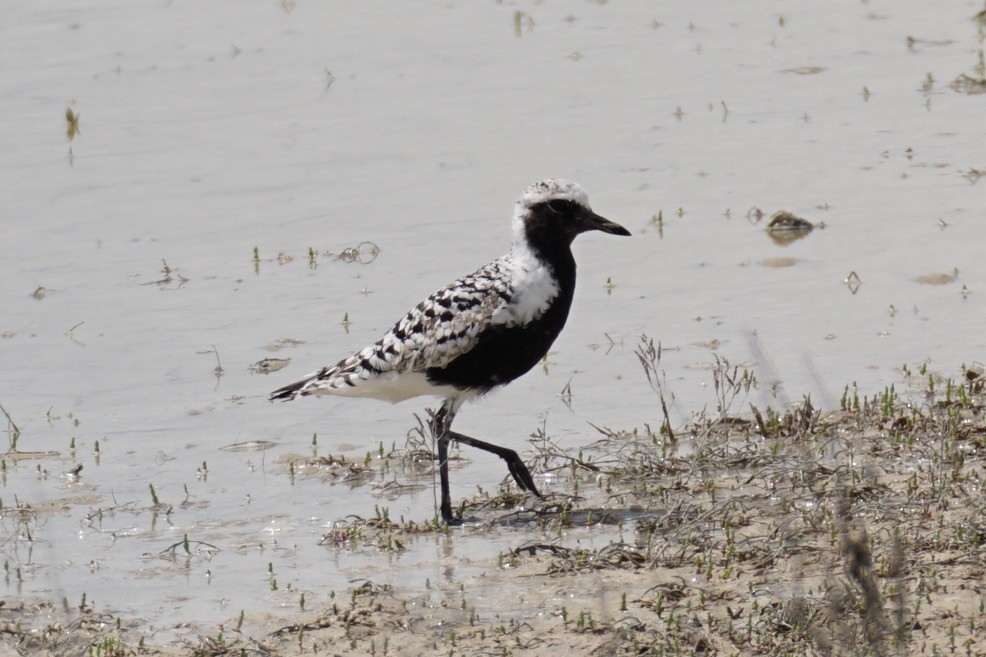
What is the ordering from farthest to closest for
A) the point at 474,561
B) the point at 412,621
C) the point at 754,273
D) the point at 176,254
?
the point at 176,254
the point at 754,273
the point at 474,561
the point at 412,621

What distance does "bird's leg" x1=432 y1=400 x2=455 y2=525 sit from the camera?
7492 millimetres

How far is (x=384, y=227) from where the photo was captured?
12.3 meters

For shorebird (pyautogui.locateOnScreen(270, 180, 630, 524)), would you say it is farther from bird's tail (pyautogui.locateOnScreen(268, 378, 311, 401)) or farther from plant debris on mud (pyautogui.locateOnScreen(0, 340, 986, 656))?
plant debris on mud (pyautogui.locateOnScreen(0, 340, 986, 656))

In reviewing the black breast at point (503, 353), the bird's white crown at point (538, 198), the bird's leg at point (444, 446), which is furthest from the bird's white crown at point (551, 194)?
the bird's leg at point (444, 446)

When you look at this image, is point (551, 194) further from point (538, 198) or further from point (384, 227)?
point (384, 227)

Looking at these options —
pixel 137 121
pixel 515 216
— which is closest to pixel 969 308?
pixel 515 216

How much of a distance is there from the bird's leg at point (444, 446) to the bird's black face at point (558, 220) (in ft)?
3.05

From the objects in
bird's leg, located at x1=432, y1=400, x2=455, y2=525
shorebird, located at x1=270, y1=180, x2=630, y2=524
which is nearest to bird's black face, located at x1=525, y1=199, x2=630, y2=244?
shorebird, located at x1=270, y1=180, x2=630, y2=524

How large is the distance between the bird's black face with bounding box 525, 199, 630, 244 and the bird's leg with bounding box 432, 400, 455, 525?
3.05 feet

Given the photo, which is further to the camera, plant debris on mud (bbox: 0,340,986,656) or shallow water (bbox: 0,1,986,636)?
shallow water (bbox: 0,1,986,636)

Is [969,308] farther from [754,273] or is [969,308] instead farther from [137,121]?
[137,121]

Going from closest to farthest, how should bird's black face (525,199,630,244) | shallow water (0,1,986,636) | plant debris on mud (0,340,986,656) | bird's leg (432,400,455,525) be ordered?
plant debris on mud (0,340,986,656) < bird's leg (432,400,455,525) < bird's black face (525,199,630,244) < shallow water (0,1,986,636)

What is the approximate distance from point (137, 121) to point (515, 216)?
329 inches

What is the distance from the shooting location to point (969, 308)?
9797mm
